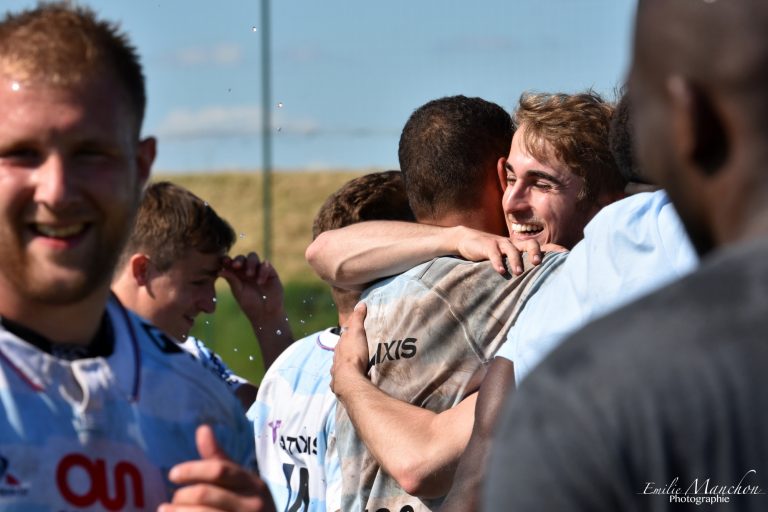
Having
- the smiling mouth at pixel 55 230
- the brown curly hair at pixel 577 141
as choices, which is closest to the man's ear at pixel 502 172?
the brown curly hair at pixel 577 141

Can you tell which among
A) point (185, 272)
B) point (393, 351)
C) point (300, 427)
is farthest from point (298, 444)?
point (185, 272)

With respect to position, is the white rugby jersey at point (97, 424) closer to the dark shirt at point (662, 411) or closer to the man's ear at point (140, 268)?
the dark shirt at point (662, 411)

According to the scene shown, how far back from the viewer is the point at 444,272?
11.9ft

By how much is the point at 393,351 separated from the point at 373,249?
36cm

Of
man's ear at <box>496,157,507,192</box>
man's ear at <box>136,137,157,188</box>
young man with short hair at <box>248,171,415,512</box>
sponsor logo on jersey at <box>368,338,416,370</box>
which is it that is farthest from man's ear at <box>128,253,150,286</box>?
man's ear at <box>136,137,157,188</box>

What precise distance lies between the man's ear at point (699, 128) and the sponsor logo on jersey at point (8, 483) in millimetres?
1160

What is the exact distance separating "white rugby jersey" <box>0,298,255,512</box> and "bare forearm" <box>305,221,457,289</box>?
165 centimetres

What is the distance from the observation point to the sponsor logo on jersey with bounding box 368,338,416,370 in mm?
3641

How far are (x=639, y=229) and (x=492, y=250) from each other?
2.75ft

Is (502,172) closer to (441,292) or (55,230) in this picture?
(441,292)

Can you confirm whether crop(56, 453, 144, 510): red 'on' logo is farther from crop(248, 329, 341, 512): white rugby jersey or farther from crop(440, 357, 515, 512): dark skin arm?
crop(248, 329, 341, 512): white rugby jersey

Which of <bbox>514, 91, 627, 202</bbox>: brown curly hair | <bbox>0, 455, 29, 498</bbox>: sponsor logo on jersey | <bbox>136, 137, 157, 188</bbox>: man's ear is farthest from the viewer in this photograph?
<bbox>514, 91, 627, 202</bbox>: brown curly hair

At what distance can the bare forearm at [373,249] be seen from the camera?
3734mm

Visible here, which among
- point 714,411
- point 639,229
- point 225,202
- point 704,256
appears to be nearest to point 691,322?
point 714,411
